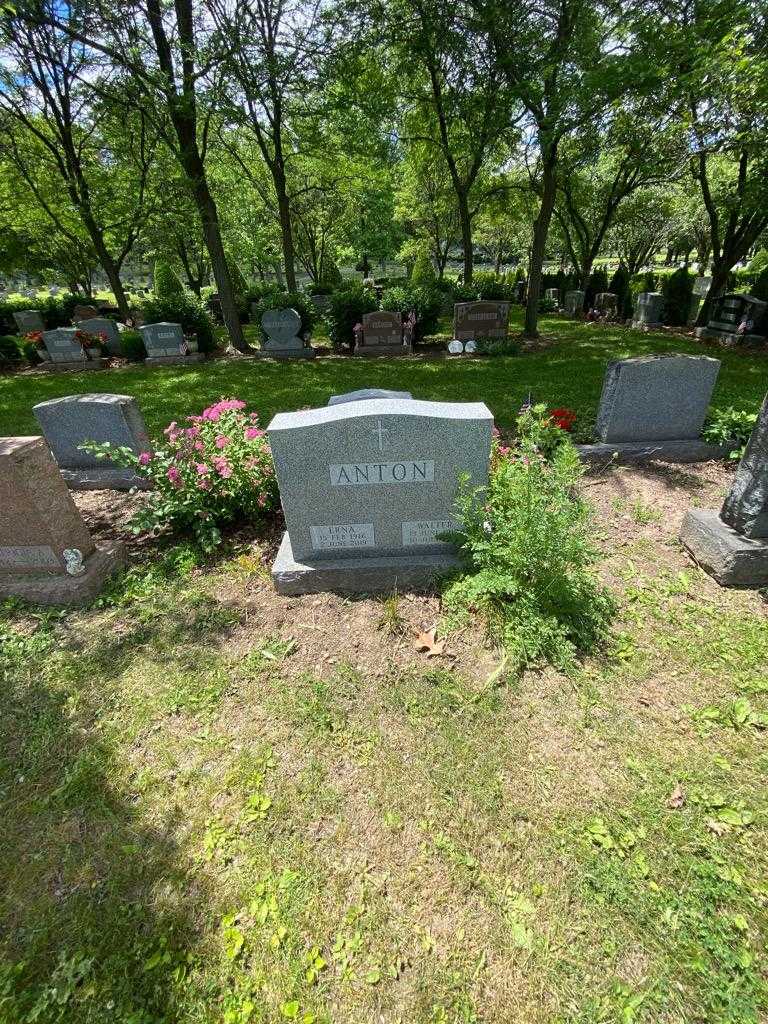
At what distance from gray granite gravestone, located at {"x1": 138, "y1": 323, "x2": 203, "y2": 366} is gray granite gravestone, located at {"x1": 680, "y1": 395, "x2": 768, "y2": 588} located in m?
12.2

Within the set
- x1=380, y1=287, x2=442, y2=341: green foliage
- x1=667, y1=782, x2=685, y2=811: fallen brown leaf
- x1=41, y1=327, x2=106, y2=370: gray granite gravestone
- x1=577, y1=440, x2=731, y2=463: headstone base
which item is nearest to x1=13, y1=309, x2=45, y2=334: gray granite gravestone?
x1=41, y1=327, x2=106, y2=370: gray granite gravestone

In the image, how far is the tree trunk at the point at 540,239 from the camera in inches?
422

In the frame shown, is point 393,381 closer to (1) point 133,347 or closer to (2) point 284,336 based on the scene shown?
(2) point 284,336

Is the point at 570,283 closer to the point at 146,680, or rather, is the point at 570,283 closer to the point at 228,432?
the point at 228,432

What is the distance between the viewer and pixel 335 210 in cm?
2611

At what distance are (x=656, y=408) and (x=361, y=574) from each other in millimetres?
4128

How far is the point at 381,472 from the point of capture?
3.25m

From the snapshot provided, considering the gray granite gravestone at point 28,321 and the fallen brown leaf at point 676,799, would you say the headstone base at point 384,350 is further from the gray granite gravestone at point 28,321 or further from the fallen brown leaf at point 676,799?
the gray granite gravestone at point 28,321

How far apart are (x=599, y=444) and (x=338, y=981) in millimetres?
5333

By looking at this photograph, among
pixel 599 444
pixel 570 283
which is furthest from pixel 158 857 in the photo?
pixel 570 283

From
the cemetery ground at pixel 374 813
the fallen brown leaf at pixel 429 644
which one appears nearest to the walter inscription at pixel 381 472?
the cemetery ground at pixel 374 813

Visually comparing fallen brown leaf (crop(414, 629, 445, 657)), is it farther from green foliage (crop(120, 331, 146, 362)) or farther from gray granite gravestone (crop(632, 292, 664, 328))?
gray granite gravestone (crop(632, 292, 664, 328))

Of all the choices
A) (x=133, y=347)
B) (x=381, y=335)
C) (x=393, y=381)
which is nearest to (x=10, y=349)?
(x=133, y=347)

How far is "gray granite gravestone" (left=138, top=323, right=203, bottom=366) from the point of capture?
38.3 feet
